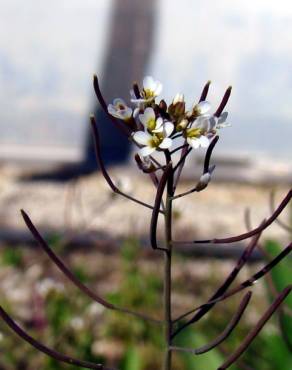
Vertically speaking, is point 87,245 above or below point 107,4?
below

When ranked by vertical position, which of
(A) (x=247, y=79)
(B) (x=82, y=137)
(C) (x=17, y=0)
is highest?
(C) (x=17, y=0)

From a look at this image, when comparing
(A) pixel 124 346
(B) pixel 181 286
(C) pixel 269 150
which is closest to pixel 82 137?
(C) pixel 269 150

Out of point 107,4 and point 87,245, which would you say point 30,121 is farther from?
point 87,245

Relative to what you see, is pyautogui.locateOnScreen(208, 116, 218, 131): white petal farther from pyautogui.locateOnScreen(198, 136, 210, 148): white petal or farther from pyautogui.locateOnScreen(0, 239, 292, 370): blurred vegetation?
pyautogui.locateOnScreen(0, 239, 292, 370): blurred vegetation

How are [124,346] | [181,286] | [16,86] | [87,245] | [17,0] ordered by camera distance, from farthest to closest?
[16,86] → [17,0] → [87,245] → [181,286] → [124,346]

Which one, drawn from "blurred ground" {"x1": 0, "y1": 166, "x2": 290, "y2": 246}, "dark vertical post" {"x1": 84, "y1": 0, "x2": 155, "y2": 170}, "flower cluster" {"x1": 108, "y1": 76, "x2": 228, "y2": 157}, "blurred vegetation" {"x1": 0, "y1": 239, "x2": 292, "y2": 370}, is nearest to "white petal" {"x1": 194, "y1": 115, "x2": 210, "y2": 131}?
"flower cluster" {"x1": 108, "y1": 76, "x2": 228, "y2": 157}

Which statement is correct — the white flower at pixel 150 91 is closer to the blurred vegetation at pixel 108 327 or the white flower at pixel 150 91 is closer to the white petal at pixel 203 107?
the white petal at pixel 203 107

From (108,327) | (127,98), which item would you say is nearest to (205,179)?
(108,327)
